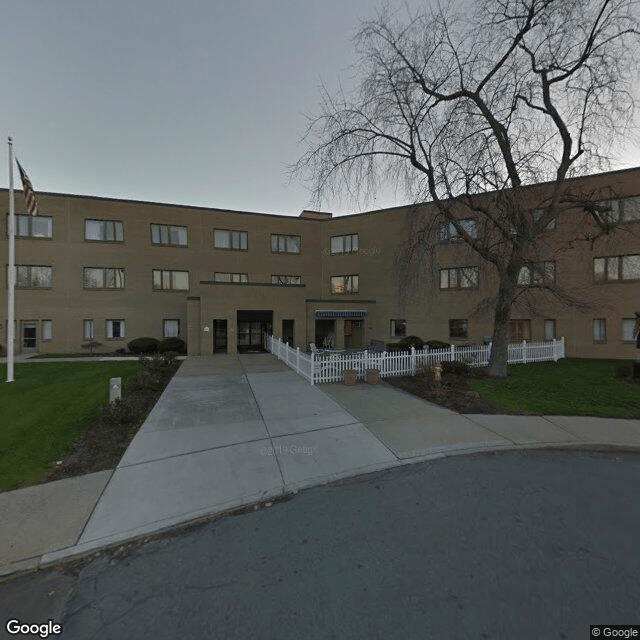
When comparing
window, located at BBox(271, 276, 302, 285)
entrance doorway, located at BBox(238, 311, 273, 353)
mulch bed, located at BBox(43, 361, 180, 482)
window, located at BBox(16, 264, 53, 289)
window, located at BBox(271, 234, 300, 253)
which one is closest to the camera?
mulch bed, located at BBox(43, 361, 180, 482)

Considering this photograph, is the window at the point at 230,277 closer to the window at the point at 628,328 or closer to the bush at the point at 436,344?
the bush at the point at 436,344

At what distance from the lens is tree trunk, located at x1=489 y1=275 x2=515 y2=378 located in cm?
1279

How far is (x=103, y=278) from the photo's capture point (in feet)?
78.4

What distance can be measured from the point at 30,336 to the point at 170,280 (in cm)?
1007

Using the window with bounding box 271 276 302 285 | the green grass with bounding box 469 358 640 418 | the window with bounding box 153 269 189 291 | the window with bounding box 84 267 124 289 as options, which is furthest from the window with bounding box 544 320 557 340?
the window with bounding box 84 267 124 289

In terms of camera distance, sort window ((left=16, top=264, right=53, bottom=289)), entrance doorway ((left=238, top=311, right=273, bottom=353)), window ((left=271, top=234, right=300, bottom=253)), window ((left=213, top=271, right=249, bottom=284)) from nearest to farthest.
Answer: window ((left=16, top=264, right=53, bottom=289)) < entrance doorway ((left=238, top=311, right=273, bottom=353)) < window ((left=213, top=271, right=249, bottom=284)) < window ((left=271, top=234, right=300, bottom=253))

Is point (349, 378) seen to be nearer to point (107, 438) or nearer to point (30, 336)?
point (107, 438)

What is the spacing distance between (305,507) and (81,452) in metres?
4.33

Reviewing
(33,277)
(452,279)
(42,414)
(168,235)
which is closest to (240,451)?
(42,414)

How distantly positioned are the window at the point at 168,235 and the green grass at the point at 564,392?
76.8 feet

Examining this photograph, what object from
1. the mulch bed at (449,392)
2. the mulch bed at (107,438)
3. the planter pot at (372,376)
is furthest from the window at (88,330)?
the mulch bed at (449,392)

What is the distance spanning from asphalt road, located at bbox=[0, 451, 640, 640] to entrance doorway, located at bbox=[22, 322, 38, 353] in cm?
2627

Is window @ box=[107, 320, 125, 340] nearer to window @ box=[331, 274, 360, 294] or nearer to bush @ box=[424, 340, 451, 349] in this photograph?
window @ box=[331, 274, 360, 294]

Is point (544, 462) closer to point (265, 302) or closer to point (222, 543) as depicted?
point (222, 543)
